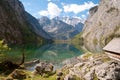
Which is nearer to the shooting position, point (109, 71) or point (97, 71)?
point (109, 71)

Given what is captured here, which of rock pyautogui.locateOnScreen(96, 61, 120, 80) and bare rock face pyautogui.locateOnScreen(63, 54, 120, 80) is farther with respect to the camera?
bare rock face pyautogui.locateOnScreen(63, 54, 120, 80)

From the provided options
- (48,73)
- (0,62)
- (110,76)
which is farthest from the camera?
(0,62)

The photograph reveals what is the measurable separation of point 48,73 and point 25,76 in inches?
161

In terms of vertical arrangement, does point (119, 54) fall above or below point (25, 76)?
above

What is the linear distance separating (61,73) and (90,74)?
220 inches

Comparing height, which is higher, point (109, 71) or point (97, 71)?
point (109, 71)

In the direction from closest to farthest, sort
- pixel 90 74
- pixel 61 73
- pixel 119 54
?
1. pixel 90 74
2. pixel 61 73
3. pixel 119 54

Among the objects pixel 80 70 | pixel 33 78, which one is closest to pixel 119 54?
pixel 80 70

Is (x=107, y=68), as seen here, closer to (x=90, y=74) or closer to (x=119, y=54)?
(x=90, y=74)

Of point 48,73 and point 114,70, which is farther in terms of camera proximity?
point 48,73

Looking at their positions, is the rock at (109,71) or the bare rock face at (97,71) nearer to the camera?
the rock at (109,71)

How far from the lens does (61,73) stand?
3025 cm

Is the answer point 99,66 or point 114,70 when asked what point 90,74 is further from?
point 114,70

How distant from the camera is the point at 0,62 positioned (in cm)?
4319
